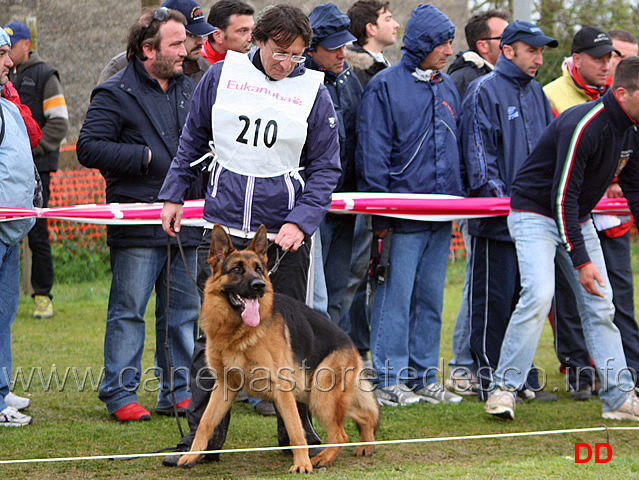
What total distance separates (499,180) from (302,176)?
2.20m

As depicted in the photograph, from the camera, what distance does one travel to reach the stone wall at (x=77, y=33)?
1133cm

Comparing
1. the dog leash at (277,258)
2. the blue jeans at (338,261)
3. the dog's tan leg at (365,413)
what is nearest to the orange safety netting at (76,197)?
the blue jeans at (338,261)

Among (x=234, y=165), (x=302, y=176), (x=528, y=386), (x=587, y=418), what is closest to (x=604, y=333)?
(x=587, y=418)

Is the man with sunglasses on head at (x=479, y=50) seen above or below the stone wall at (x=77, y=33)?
above

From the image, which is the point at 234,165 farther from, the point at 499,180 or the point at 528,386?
the point at 528,386

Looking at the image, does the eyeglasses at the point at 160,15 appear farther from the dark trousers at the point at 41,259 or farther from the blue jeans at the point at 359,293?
the dark trousers at the point at 41,259

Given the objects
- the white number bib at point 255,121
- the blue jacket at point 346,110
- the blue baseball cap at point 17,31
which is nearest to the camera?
the white number bib at point 255,121

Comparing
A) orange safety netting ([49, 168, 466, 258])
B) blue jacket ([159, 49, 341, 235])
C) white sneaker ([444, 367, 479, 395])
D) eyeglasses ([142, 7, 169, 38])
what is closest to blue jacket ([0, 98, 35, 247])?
eyeglasses ([142, 7, 169, 38])

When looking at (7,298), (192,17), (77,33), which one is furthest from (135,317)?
(77,33)

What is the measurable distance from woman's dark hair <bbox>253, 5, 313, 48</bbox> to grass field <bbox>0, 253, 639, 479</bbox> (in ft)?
7.28

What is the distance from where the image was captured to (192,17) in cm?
634

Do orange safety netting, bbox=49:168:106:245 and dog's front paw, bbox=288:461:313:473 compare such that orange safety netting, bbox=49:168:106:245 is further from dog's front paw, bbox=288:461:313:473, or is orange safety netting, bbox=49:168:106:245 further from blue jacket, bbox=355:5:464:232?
dog's front paw, bbox=288:461:313:473

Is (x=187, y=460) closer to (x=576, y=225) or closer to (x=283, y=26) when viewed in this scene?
(x=283, y=26)

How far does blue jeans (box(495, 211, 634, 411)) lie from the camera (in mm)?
5789
